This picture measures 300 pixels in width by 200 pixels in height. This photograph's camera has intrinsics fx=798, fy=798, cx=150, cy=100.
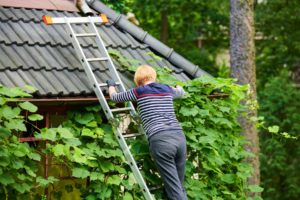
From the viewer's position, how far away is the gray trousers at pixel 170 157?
27.2 ft

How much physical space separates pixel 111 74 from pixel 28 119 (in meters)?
1.16

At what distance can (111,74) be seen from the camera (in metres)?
9.27

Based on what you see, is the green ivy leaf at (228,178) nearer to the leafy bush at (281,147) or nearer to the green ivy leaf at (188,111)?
the green ivy leaf at (188,111)

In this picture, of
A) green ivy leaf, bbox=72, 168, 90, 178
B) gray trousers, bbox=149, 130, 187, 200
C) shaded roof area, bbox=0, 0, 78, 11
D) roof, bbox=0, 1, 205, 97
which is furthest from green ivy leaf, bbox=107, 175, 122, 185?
shaded roof area, bbox=0, 0, 78, 11

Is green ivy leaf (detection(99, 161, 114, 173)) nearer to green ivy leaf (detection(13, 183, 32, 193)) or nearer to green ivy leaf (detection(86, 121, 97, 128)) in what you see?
green ivy leaf (detection(86, 121, 97, 128))

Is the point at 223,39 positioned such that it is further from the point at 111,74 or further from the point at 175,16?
the point at 111,74

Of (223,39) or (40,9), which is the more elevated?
(223,39)

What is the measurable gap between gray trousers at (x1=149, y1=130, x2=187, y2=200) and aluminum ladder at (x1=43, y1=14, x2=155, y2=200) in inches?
9.6

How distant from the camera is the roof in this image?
340 inches

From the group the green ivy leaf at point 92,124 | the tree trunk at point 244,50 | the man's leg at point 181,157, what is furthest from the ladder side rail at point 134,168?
the tree trunk at point 244,50

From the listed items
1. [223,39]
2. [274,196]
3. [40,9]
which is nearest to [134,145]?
[40,9]

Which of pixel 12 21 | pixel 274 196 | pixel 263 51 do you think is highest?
pixel 263 51

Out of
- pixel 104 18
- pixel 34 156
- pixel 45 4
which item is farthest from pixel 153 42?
pixel 34 156

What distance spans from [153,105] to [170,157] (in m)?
0.57
